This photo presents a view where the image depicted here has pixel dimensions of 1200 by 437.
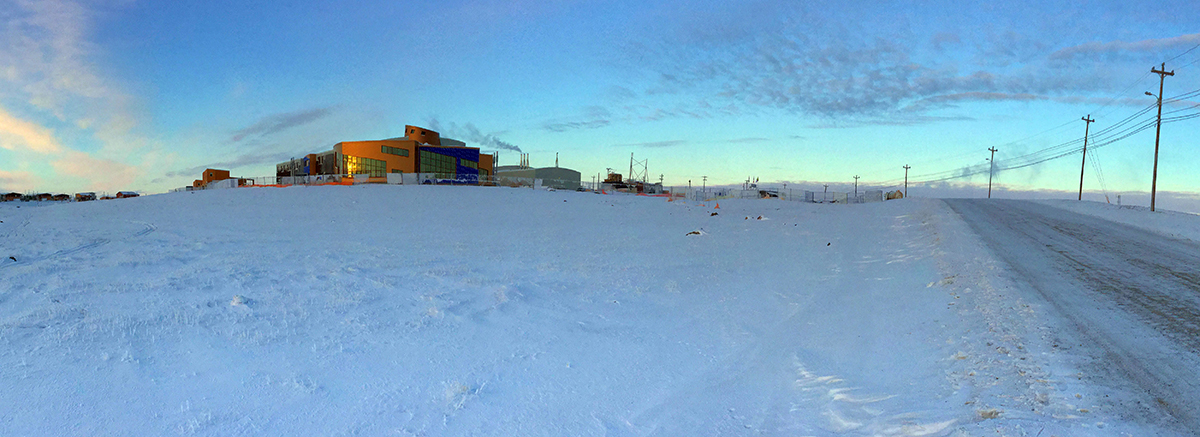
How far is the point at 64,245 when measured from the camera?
11953 mm

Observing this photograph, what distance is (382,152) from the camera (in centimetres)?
5997

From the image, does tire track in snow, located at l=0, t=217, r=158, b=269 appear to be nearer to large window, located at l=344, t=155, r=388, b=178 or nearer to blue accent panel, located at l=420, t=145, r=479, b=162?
large window, located at l=344, t=155, r=388, b=178

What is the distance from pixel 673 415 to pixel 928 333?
4276mm

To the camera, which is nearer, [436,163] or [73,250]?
[73,250]

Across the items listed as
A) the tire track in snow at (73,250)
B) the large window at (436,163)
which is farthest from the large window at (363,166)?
the tire track in snow at (73,250)

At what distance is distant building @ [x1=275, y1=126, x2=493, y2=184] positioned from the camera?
59.5 metres

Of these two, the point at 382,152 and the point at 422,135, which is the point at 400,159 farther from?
the point at 422,135

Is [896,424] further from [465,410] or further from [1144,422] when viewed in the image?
[465,410]

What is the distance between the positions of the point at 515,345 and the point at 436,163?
6316 cm

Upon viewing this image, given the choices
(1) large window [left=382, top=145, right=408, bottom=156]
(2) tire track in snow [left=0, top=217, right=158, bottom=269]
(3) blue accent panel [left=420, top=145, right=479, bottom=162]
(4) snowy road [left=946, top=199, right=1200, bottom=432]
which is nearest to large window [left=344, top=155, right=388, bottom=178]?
(1) large window [left=382, top=145, right=408, bottom=156]

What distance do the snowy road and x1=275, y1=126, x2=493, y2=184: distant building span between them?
1690 inches

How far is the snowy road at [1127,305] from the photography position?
4.77 metres

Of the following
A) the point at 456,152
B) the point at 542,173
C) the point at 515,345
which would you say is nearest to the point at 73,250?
the point at 515,345

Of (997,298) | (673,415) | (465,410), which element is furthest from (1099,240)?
(465,410)
